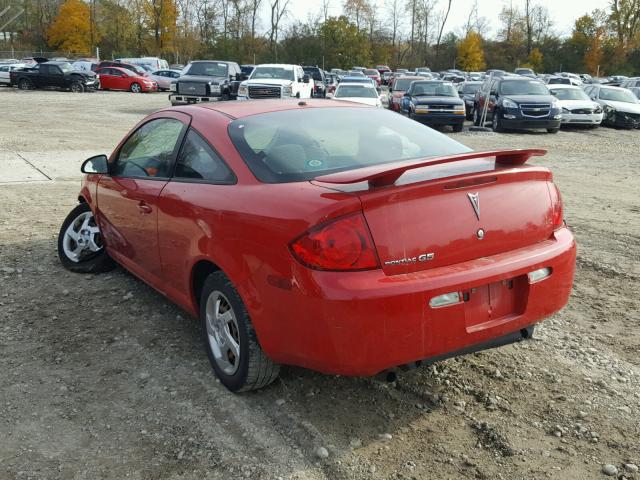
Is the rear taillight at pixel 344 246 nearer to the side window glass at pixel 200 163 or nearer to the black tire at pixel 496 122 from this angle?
the side window glass at pixel 200 163

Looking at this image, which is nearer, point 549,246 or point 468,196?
point 468,196

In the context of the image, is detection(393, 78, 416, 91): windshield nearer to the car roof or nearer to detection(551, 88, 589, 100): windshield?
detection(551, 88, 589, 100): windshield

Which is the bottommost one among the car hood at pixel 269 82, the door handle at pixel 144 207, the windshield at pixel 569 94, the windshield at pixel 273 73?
the door handle at pixel 144 207

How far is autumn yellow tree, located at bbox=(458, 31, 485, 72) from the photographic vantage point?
273 ft

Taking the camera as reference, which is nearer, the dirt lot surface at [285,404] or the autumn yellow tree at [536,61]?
the dirt lot surface at [285,404]

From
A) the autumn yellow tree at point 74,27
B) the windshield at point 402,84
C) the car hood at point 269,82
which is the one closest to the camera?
the car hood at point 269,82

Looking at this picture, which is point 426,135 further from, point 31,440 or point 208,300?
point 31,440

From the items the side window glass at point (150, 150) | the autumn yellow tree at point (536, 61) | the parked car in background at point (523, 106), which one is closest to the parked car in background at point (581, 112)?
the parked car in background at point (523, 106)

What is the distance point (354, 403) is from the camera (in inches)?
136

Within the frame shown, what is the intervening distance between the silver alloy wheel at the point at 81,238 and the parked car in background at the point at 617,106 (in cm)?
2193

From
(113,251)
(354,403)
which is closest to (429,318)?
(354,403)

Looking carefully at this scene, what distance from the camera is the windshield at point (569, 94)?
22734mm

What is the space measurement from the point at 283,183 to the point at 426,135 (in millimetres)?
1345

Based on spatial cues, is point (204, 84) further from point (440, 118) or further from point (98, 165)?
point (98, 165)
